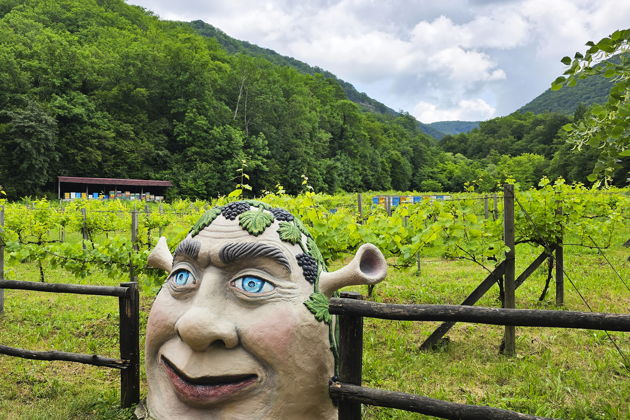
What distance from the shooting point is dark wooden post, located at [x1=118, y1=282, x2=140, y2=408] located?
368 centimetres

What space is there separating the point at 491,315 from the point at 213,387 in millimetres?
1637

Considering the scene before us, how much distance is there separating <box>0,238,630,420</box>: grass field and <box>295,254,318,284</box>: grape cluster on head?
151 centimetres

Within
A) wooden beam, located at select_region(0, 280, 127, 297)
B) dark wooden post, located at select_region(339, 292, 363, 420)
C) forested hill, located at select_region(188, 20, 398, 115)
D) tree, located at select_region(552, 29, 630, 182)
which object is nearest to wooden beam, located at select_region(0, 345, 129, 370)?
wooden beam, located at select_region(0, 280, 127, 297)

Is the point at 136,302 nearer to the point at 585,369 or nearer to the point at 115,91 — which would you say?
the point at 585,369

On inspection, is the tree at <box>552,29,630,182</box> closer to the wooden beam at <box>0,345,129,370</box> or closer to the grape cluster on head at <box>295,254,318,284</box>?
the grape cluster on head at <box>295,254,318,284</box>

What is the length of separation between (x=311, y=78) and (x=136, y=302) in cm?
6491

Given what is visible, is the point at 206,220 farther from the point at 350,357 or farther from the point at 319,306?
the point at 350,357

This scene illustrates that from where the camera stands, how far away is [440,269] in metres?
10.7

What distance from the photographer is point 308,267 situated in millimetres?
2992

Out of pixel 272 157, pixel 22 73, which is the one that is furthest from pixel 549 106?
pixel 22 73

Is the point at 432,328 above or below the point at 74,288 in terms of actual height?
below

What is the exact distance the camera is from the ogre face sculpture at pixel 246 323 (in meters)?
2.65

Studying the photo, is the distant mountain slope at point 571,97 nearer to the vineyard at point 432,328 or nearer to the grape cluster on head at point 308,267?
the vineyard at point 432,328

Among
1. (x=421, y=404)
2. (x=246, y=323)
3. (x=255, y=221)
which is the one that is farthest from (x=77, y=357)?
(x=421, y=404)
